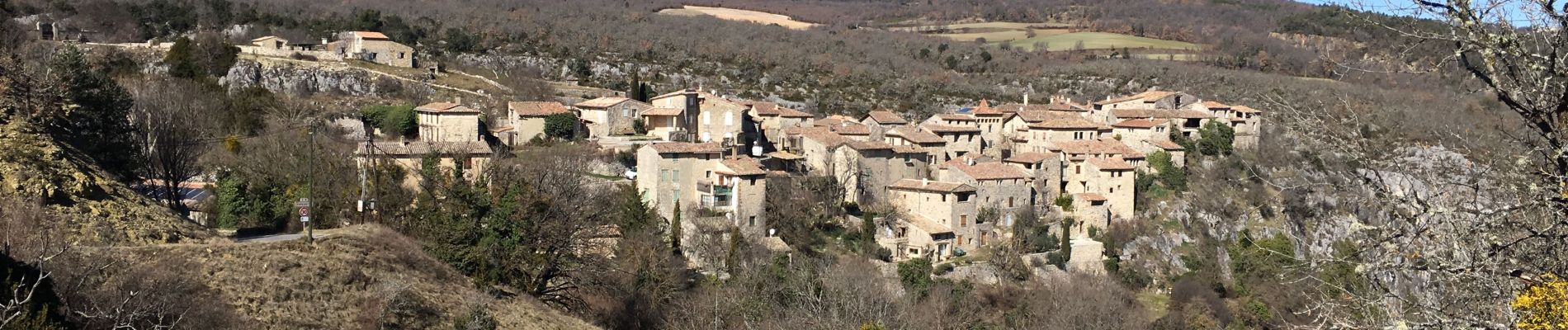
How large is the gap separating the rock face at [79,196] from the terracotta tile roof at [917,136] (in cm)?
2384

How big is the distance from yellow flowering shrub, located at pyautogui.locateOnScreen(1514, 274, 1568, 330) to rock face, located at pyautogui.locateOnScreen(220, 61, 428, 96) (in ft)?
147

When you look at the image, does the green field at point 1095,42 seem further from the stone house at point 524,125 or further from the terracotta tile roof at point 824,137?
the stone house at point 524,125

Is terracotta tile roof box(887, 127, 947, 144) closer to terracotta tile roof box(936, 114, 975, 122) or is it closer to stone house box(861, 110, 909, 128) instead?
stone house box(861, 110, 909, 128)

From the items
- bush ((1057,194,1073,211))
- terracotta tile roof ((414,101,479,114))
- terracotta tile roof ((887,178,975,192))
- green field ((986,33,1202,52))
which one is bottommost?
bush ((1057,194,1073,211))

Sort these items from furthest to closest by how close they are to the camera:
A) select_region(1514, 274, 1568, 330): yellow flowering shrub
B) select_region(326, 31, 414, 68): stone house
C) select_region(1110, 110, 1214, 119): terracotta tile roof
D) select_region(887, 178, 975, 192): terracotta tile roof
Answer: select_region(326, 31, 414, 68): stone house → select_region(1110, 110, 1214, 119): terracotta tile roof → select_region(887, 178, 975, 192): terracotta tile roof → select_region(1514, 274, 1568, 330): yellow flowering shrub

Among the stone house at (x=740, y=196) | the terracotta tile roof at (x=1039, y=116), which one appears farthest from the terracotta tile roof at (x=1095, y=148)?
the stone house at (x=740, y=196)

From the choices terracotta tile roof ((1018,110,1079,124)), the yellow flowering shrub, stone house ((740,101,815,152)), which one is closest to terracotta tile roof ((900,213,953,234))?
stone house ((740,101,815,152))

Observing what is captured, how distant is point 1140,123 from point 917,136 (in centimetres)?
1044

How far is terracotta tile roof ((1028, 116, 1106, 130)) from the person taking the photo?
4541 cm

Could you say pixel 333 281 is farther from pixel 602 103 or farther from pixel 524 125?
pixel 602 103

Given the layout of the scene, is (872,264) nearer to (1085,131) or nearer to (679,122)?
(679,122)

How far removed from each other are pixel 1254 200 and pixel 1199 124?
21.0 feet

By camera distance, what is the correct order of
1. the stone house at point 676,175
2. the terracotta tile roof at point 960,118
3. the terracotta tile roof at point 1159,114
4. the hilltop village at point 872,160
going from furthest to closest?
the terracotta tile roof at point 1159,114 → the terracotta tile roof at point 960,118 → the hilltop village at point 872,160 → the stone house at point 676,175

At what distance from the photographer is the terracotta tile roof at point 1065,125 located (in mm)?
45406
